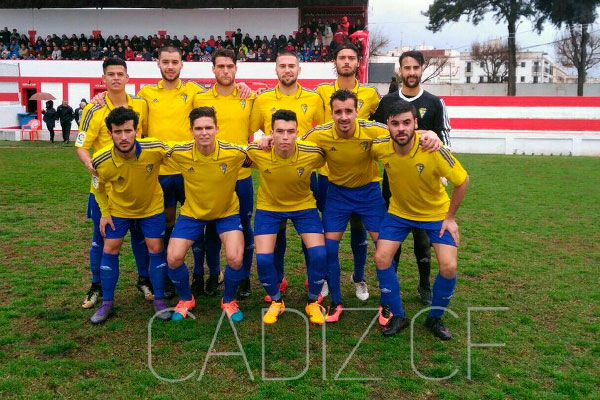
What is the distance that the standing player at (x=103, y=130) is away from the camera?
4867mm

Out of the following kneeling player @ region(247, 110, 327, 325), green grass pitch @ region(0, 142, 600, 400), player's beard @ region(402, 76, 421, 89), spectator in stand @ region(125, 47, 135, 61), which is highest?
spectator in stand @ region(125, 47, 135, 61)

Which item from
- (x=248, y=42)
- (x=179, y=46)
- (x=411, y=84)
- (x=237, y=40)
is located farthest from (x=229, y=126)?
(x=179, y=46)

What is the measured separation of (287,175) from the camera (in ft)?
15.3

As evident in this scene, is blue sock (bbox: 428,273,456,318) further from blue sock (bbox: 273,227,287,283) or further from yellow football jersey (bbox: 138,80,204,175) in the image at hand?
yellow football jersey (bbox: 138,80,204,175)

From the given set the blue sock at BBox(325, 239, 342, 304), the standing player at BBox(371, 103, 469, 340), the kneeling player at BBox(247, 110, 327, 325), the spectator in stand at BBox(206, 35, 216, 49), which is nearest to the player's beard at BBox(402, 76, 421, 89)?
the standing player at BBox(371, 103, 469, 340)

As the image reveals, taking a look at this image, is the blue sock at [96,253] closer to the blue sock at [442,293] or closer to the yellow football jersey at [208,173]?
the yellow football jersey at [208,173]

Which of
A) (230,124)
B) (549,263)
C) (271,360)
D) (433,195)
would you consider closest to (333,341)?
(271,360)

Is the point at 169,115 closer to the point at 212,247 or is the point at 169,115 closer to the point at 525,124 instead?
the point at 212,247

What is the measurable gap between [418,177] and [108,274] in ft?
9.17

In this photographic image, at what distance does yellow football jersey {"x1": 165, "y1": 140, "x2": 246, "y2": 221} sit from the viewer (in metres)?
4.64

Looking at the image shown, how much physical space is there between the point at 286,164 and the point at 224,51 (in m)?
1.28

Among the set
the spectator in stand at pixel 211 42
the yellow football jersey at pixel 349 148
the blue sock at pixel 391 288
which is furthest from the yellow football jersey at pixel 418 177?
the spectator in stand at pixel 211 42

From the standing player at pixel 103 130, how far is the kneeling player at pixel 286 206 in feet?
3.85

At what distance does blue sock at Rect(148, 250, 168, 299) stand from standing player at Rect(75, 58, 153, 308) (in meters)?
0.35
